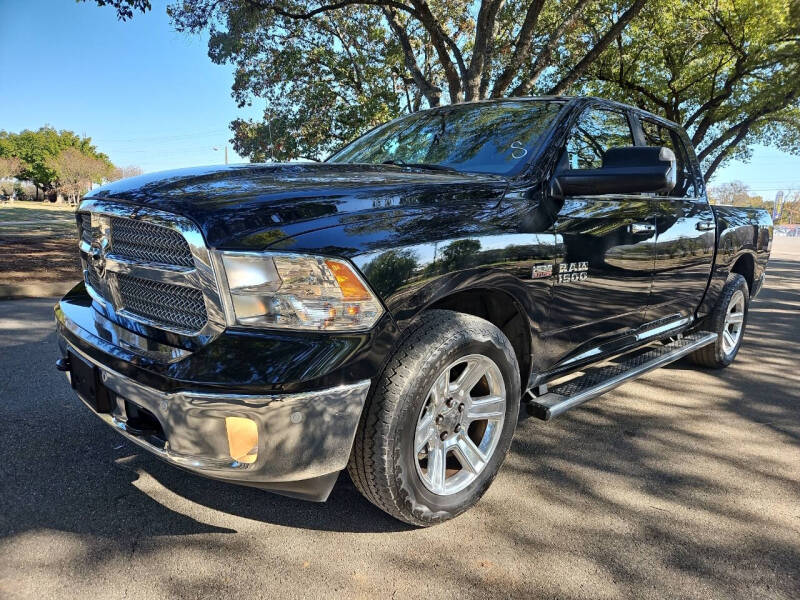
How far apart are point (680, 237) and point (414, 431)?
2.58 m

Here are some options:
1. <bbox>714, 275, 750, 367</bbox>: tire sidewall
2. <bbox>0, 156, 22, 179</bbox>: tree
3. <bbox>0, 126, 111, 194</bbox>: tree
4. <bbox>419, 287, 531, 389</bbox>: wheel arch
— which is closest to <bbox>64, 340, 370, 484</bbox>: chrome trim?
<bbox>419, 287, 531, 389</bbox>: wheel arch

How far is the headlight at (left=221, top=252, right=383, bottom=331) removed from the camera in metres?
1.80

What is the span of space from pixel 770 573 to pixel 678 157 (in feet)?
10.2

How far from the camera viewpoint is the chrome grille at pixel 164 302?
1.93 m

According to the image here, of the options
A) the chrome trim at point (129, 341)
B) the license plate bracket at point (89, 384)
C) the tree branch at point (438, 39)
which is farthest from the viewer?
the tree branch at point (438, 39)

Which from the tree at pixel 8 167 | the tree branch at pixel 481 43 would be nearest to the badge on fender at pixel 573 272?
the tree branch at pixel 481 43

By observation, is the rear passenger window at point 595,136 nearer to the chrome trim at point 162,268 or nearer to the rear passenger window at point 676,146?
the rear passenger window at point 676,146

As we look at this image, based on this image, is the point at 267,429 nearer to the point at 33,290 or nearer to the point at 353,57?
the point at 33,290

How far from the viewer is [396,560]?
2074 millimetres

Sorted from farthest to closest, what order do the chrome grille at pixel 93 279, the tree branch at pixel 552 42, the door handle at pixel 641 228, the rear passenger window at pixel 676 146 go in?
the tree branch at pixel 552 42
the rear passenger window at pixel 676 146
the door handle at pixel 641 228
the chrome grille at pixel 93 279

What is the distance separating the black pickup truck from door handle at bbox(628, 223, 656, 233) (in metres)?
0.02

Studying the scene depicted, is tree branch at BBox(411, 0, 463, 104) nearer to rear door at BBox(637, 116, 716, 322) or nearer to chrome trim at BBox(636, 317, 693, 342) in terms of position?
rear door at BBox(637, 116, 716, 322)

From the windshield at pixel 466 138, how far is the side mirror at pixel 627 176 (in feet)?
0.89

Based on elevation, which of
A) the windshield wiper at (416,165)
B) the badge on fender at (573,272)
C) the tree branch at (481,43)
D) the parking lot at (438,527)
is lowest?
the parking lot at (438,527)
